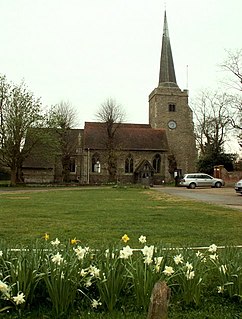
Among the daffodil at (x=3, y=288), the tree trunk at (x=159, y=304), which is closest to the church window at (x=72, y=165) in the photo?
the daffodil at (x=3, y=288)

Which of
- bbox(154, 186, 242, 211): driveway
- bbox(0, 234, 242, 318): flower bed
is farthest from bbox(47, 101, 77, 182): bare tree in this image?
bbox(0, 234, 242, 318): flower bed

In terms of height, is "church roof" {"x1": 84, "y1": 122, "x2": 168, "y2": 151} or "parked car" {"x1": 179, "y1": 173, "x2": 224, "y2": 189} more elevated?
"church roof" {"x1": 84, "y1": 122, "x2": 168, "y2": 151}

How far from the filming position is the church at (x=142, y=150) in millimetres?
64250

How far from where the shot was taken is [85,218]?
519 inches

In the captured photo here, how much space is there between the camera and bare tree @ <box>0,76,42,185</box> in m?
47.0

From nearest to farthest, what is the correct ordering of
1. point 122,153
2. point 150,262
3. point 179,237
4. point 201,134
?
point 150,262, point 179,237, point 201,134, point 122,153

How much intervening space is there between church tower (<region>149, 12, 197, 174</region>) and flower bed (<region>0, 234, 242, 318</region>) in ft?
212

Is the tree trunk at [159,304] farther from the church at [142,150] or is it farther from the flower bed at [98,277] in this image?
the church at [142,150]

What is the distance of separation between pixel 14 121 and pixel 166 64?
39.0m

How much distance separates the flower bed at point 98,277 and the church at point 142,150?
57264 millimetres

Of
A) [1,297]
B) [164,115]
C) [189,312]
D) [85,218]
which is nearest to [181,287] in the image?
[189,312]

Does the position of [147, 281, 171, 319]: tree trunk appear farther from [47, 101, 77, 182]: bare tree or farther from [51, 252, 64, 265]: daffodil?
[47, 101, 77, 182]: bare tree

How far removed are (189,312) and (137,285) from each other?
641 mm

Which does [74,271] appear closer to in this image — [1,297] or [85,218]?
[1,297]
